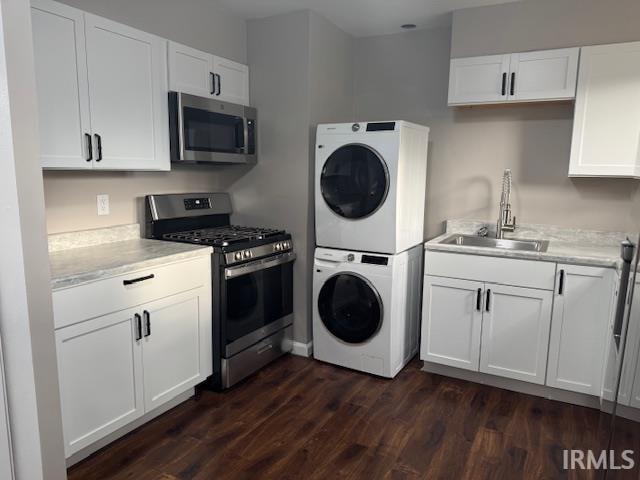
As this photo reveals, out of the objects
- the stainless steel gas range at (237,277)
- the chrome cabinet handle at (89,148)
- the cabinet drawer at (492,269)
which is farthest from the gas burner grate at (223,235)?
the cabinet drawer at (492,269)

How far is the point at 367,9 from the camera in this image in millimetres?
3150

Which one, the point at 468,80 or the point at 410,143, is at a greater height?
the point at 468,80

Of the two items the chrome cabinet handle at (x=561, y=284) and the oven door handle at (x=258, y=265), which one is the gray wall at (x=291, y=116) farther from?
the chrome cabinet handle at (x=561, y=284)

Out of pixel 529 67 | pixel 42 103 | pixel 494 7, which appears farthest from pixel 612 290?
pixel 42 103

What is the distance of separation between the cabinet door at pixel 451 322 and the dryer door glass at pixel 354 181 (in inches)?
24.6

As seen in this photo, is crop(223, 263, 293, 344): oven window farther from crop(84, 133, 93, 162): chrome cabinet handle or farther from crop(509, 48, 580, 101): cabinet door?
crop(509, 48, 580, 101): cabinet door

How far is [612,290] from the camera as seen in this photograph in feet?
8.42

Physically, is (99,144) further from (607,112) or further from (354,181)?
(607,112)

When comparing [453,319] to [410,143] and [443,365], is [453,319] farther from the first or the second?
[410,143]

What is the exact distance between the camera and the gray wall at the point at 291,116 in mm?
3244

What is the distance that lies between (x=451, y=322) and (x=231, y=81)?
220 cm

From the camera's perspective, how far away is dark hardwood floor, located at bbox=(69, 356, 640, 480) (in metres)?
2.18

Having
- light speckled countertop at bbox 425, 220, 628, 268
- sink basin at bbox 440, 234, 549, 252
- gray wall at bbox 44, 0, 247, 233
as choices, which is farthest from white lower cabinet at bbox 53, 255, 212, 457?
sink basin at bbox 440, 234, 549, 252

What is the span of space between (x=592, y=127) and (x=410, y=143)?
1.05 meters
